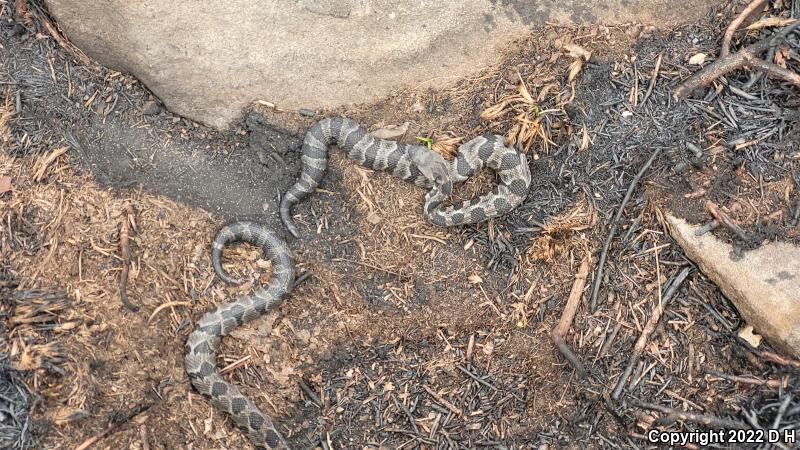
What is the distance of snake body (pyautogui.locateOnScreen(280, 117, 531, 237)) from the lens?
21.2 feet

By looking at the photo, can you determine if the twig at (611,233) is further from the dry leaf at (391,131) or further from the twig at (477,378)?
the dry leaf at (391,131)

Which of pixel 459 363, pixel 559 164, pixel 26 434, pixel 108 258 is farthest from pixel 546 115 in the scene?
pixel 26 434

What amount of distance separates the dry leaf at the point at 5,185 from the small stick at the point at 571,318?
5.41 metres

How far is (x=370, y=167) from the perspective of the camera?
6699 millimetres

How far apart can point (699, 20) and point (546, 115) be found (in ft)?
6.37

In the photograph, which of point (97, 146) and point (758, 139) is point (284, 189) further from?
point (758, 139)

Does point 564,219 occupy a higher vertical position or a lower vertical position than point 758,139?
lower

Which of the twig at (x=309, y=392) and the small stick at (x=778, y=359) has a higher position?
the small stick at (x=778, y=359)

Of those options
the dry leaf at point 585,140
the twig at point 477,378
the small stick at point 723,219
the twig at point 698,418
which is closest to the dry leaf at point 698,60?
the dry leaf at point 585,140

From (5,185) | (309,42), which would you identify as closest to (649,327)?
(309,42)

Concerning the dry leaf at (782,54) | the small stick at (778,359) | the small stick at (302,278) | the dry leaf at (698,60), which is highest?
the dry leaf at (782,54)

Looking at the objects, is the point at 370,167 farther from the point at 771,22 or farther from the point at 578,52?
the point at 771,22

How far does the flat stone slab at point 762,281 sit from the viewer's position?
5562 millimetres

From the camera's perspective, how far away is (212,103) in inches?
260
